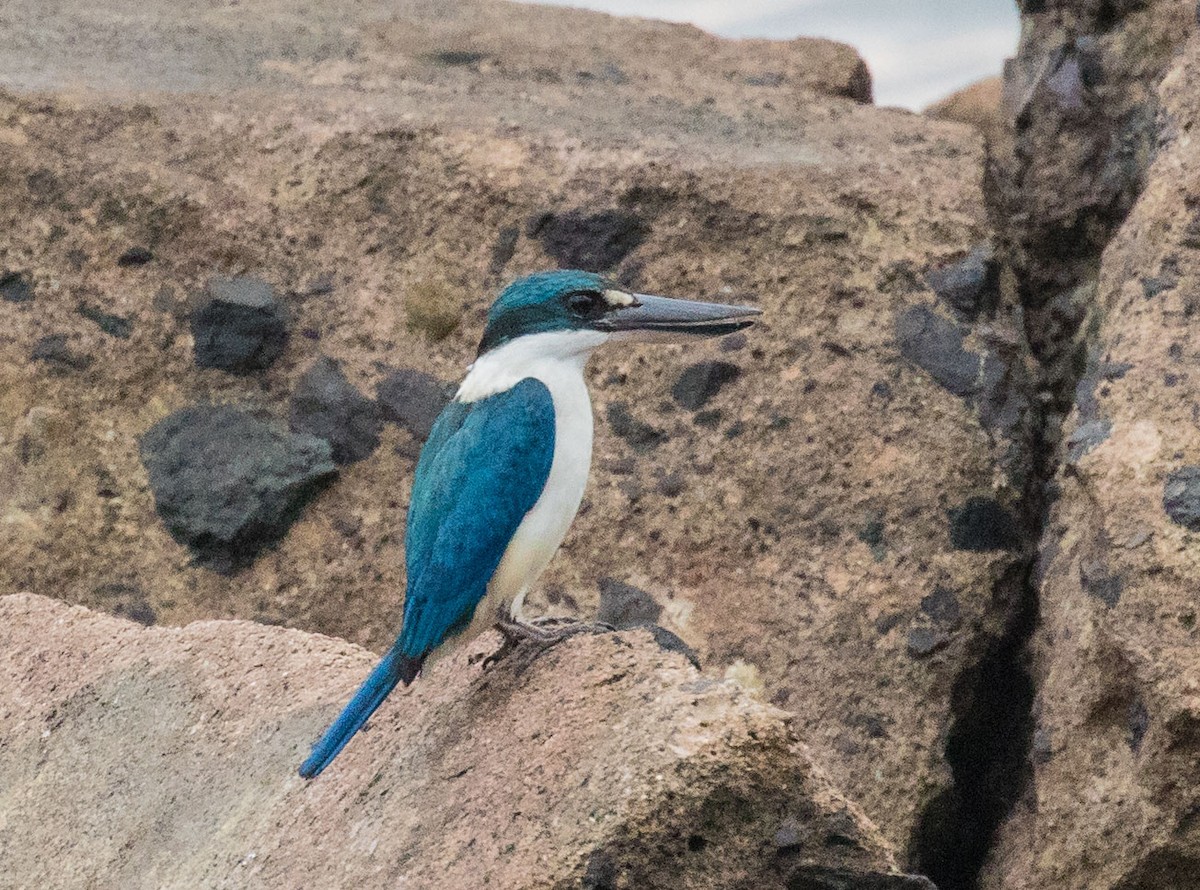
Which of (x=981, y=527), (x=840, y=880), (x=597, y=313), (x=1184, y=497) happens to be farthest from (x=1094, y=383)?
(x=840, y=880)

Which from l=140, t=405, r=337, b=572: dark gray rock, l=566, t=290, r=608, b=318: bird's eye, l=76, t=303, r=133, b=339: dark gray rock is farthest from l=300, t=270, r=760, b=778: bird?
l=76, t=303, r=133, b=339: dark gray rock

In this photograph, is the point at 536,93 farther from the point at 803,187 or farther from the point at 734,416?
the point at 734,416

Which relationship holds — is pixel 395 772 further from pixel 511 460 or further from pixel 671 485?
pixel 671 485

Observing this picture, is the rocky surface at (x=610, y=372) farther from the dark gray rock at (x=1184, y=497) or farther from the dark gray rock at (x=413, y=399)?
the dark gray rock at (x=1184, y=497)

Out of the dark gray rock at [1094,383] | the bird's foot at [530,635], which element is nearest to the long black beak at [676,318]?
the bird's foot at [530,635]

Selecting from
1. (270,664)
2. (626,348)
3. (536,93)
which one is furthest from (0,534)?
(536,93)

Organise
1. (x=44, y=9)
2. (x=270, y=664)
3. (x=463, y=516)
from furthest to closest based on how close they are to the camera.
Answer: (x=44, y=9)
(x=270, y=664)
(x=463, y=516)

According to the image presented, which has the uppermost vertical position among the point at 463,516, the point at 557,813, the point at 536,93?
the point at 536,93

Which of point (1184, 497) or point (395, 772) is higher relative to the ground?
point (1184, 497)
